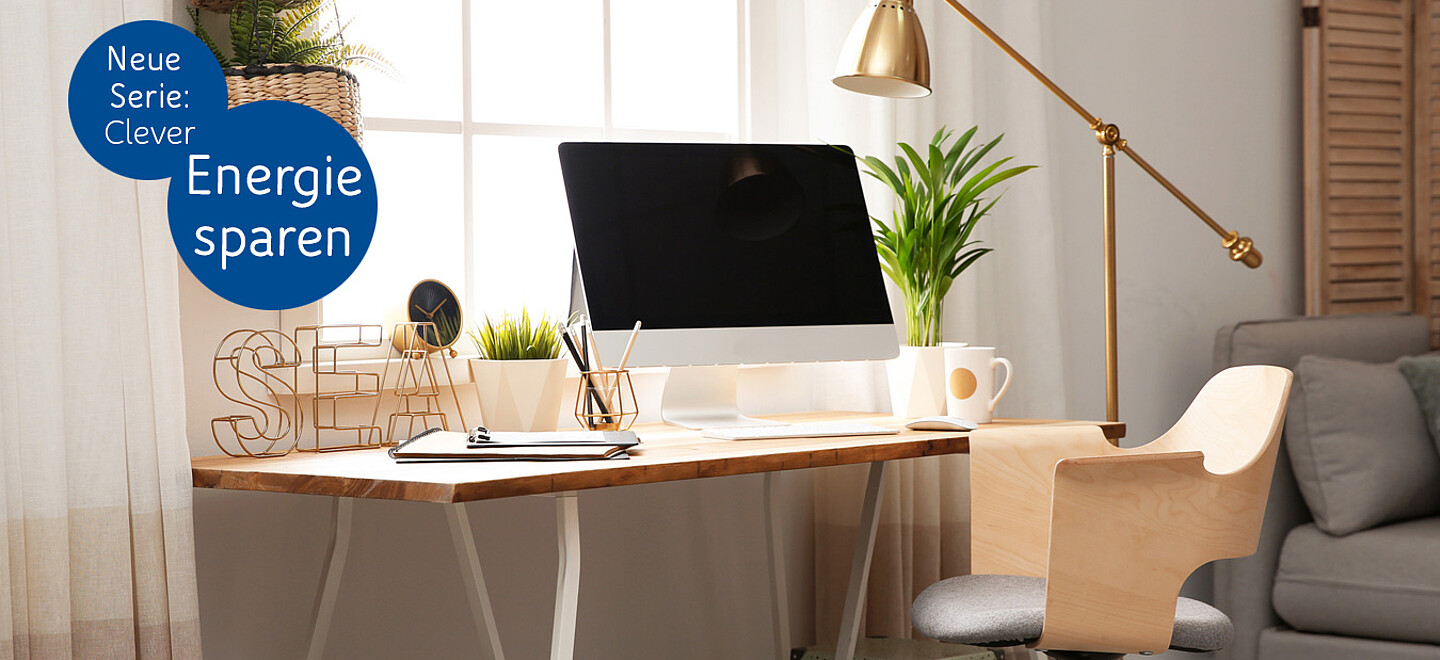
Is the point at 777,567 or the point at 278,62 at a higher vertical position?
the point at 278,62

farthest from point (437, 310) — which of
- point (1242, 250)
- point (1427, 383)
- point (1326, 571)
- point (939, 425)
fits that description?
point (1427, 383)

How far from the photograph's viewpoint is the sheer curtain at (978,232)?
224cm

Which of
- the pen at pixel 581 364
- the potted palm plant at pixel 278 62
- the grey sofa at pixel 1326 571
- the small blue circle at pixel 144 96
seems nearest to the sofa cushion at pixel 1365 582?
the grey sofa at pixel 1326 571

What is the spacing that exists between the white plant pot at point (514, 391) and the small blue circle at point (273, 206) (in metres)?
0.25

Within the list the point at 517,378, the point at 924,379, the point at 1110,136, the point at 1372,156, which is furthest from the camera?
the point at 1372,156

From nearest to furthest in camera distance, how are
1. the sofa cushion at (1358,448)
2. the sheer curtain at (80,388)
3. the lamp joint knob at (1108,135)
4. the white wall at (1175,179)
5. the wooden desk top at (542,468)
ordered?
1. the wooden desk top at (542,468)
2. the sheer curtain at (80,388)
3. the lamp joint knob at (1108,135)
4. the sofa cushion at (1358,448)
5. the white wall at (1175,179)

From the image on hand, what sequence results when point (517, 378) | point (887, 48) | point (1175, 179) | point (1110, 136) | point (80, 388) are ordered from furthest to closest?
point (1175, 179), point (1110, 136), point (887, 48), point (517, 378), point (80, 388)

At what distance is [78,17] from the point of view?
4.71ft

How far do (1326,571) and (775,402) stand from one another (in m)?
1.16

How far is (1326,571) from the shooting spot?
2455mm

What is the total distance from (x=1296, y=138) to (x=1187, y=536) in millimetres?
2027

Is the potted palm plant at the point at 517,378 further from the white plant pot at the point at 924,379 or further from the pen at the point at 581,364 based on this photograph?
the white plant pot at the point at 924,379

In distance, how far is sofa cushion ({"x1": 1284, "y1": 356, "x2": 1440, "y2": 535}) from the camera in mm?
2475

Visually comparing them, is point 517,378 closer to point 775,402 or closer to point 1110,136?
point 775,402
